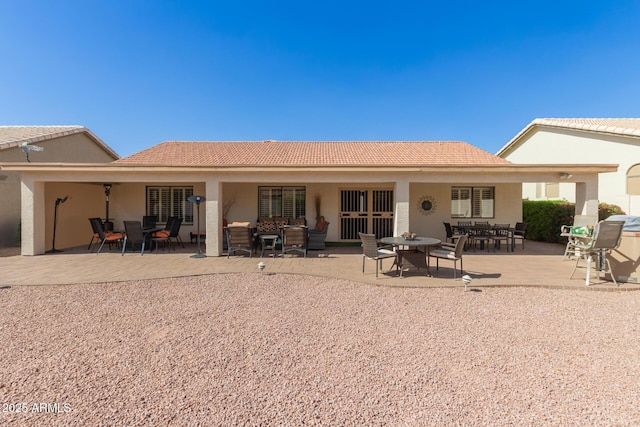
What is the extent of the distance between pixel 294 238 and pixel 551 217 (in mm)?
12010

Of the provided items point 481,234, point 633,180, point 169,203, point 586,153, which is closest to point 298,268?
point 481,234

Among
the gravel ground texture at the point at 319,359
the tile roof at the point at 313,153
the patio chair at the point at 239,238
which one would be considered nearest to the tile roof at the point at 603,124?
the tile roof at the point at 313,153

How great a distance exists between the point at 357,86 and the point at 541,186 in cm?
1302

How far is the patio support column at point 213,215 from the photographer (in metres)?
9.16

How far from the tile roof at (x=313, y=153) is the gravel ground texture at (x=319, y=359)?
28.6 feet

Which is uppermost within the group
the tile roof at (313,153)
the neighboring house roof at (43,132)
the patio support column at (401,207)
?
the neighboring house roof at (43,132)

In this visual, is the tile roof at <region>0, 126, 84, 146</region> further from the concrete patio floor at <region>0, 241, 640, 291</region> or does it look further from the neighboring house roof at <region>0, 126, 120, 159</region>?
the concrete patio floor at <region>0, 241, 640, 291</region>

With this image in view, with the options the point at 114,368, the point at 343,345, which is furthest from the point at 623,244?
the point at 114,368

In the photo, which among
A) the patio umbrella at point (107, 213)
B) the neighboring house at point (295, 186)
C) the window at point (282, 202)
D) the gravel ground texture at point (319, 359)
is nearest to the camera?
the gravel ground texture at point (319, 359)

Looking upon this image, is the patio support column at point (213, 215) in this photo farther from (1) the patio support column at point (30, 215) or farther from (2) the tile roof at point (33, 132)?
(2) the tile roof at point (33, 132)

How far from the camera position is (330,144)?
16234 millimetres

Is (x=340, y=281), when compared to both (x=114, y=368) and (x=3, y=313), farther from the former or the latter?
(x=3, y=313)

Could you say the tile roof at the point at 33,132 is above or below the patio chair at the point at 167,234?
above

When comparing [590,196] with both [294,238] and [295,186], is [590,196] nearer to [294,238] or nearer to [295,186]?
[294,238]
